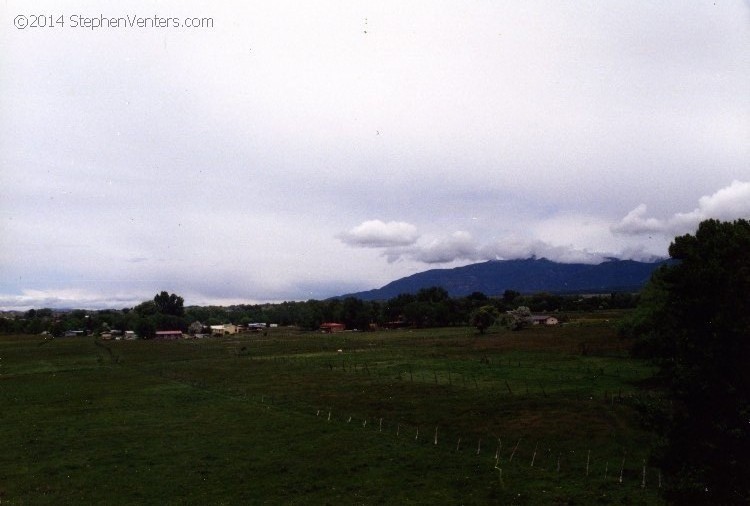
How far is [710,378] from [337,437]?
27513 mm

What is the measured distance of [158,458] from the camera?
37500 mm

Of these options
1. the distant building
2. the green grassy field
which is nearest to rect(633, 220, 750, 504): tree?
the green grassy field

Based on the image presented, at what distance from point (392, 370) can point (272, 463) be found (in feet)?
141

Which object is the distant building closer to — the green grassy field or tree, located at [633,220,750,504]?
the green grassy field

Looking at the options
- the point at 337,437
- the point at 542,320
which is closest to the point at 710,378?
the point at 337,437

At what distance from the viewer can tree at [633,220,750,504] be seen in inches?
910

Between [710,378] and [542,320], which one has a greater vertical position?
[710,378]

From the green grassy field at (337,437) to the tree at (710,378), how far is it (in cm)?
553

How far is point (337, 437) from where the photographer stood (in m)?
41.9

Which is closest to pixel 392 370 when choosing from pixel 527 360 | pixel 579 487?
pixel 527 360

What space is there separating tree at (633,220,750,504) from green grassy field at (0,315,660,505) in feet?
18.1

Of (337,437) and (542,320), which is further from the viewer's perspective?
(542,320)

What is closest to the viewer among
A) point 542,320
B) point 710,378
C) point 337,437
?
point 710,378

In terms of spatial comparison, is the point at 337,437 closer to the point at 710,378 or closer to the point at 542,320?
the point at 710,378
